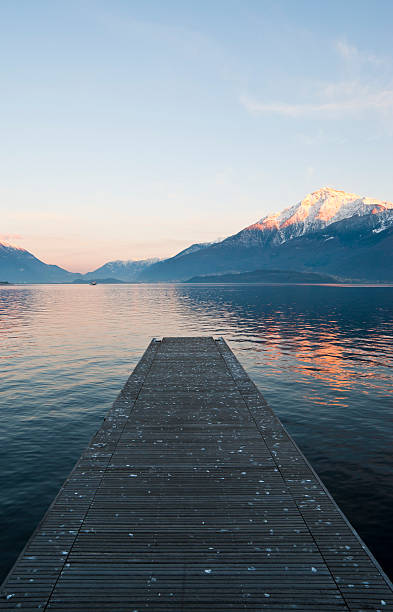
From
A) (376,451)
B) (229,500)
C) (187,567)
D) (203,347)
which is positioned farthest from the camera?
(203,347)

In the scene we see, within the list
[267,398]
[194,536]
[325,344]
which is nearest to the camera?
[194,536]

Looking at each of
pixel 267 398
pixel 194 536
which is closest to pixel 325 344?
pixel 267 398

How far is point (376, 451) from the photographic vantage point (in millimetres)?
17672

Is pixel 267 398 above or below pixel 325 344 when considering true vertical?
below

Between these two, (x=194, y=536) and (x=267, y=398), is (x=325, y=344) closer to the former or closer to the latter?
(x=267, y=398)

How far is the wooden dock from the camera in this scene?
25.1ft

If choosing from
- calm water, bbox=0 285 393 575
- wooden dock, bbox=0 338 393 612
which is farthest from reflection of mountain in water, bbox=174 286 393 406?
wooden dock, bbox=0 338 393 612

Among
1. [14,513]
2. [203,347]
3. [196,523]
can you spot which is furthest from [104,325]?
[196,523]

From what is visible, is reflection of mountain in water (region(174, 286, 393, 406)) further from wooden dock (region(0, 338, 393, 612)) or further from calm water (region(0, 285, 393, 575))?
wooden dock (region(0, 338, 393, 612))

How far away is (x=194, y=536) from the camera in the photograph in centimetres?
942

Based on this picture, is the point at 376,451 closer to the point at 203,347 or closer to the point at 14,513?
the point at 14,513

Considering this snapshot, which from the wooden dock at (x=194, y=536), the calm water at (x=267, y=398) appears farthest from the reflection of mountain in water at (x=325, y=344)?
the wooden dock at (x=194, y=536)

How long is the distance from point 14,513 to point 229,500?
26.3ft

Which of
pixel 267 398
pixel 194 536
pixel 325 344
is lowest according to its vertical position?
pixel 267 398
